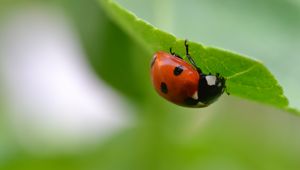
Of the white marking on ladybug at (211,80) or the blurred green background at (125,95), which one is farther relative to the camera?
the blurred green background at (125,95)

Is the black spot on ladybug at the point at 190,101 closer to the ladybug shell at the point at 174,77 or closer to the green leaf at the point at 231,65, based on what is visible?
the ladybug shell at the point at 174,77

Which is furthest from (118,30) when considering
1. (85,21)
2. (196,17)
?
(196,17)

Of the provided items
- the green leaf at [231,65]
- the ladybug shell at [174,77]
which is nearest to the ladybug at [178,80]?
the ladybug shell at [174,77]

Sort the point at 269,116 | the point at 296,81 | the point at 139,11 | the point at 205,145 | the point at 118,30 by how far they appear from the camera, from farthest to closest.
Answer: the point at 269,116 < the point at 205,145 < the point at 118,30 < the point at 139,11 < the point at 296,81

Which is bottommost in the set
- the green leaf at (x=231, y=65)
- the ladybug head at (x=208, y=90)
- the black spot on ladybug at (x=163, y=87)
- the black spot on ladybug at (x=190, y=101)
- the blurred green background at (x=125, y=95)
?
the green leaf at (x=231, y=65)

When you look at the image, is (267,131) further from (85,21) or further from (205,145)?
(85,21)
